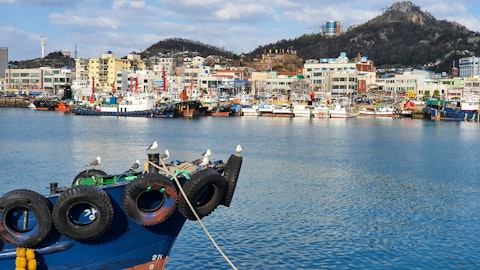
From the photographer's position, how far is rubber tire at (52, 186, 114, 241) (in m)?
12.2

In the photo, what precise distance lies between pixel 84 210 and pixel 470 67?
538 ft

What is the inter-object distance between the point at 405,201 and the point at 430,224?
435cm

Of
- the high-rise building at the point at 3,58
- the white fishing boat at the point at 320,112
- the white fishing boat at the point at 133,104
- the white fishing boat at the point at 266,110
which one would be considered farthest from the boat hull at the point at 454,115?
the high-rise building at the point at 3,58

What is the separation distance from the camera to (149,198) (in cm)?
1329

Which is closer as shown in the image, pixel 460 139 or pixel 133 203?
pixel 133 203

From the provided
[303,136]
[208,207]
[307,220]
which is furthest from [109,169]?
[303,136]

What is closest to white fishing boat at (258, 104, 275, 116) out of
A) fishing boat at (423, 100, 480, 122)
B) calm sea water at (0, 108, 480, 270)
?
fishing boat at (423, 100, 480, 122)

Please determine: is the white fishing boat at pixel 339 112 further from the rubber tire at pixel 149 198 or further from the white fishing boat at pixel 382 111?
the rubber tire at pixel 149 198

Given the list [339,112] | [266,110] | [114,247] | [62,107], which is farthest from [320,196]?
[62,107]

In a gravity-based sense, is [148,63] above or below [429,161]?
above

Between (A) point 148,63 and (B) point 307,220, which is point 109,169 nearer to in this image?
(B) point 307,220

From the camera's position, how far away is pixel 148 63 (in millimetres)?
173750

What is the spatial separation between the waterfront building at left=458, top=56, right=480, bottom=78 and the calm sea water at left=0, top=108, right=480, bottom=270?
110 metres

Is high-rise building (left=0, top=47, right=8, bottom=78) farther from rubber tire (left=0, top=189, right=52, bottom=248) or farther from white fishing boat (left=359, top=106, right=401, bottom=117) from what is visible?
rubber tire (left=0, top=189, right=52, bottom=248)
